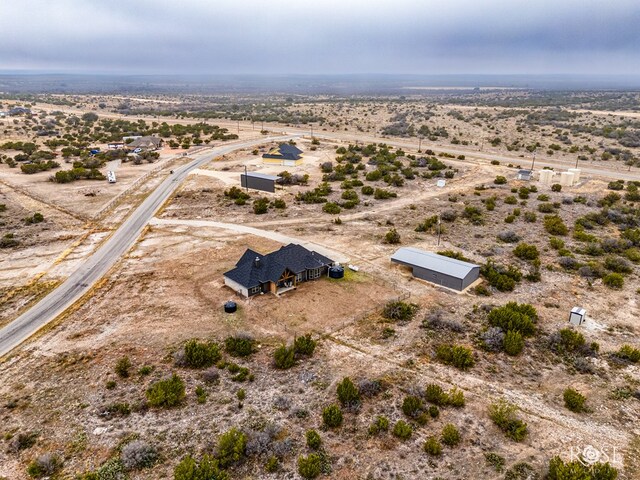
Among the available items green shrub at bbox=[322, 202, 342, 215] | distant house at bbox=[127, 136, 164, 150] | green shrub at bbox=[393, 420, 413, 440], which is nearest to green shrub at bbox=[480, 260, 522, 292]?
green shrub at bbox=[393, 420, 413, 440]

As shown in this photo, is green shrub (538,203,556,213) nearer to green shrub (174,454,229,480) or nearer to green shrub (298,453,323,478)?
green shrub (298,453,323,478)

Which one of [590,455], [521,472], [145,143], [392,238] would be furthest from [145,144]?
[590,455]

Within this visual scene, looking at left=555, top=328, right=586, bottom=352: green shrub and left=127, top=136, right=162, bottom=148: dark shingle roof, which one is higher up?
left=127, top=136, right=162, bottom=148: dark shingle roof

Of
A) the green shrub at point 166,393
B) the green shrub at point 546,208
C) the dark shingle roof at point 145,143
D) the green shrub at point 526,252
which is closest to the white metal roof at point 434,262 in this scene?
the green shrub at point 526,252

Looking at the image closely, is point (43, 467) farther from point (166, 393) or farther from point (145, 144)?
point (145, 144)

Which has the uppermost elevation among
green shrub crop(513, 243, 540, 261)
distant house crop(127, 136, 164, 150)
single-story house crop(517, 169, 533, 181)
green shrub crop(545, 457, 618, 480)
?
distant house crop(127, 136, 164, 150)

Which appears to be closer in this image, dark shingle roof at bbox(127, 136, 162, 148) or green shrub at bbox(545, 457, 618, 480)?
green shrub at bbox(545, 457, 618, 480)

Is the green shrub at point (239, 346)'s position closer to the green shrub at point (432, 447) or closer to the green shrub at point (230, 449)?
the green shrub at point (230, 449)
